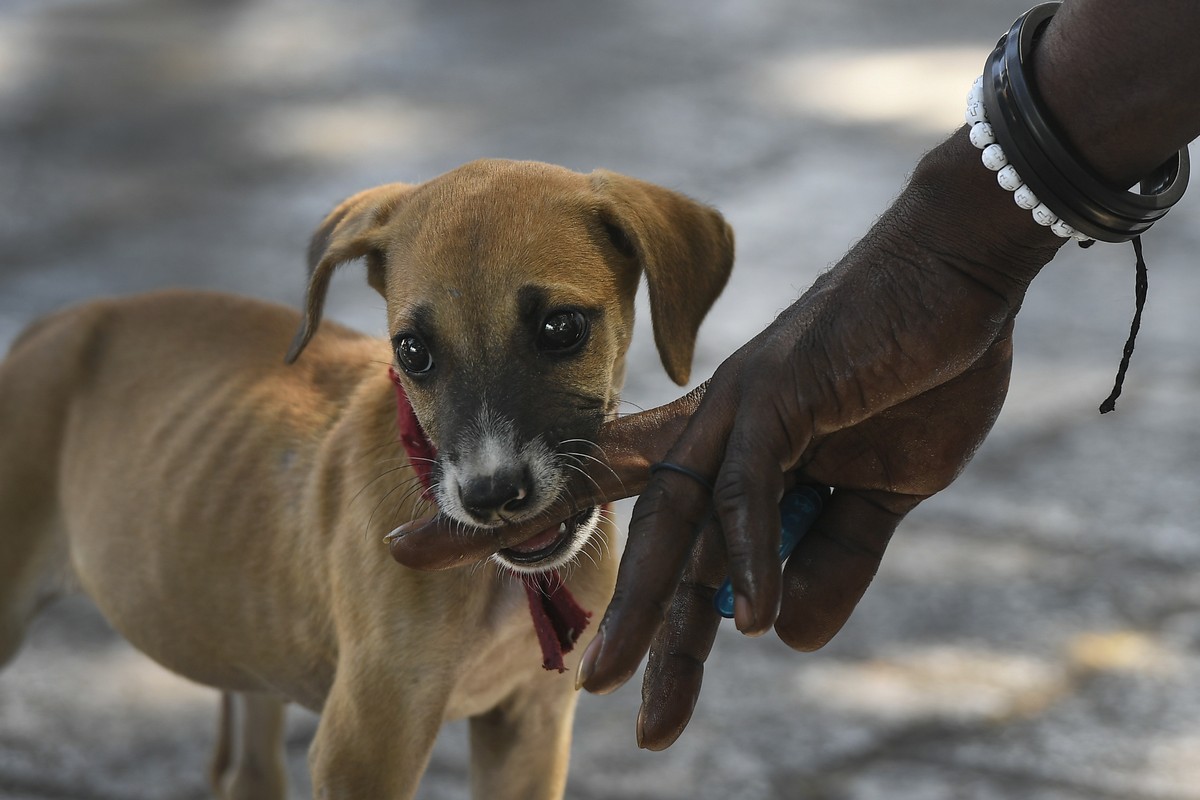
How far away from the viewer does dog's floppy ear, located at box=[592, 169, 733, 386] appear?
2.85m

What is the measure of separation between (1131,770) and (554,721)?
1.93 meters

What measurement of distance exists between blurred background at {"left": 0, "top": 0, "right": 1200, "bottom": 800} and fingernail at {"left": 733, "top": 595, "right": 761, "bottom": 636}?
Answer: 2345 millimetres

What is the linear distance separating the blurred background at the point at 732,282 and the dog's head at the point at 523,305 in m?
1.87

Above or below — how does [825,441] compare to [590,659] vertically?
above

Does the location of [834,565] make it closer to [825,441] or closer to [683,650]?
[825,441]

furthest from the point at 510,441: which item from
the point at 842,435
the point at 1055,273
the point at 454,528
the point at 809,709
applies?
the point at 1055,273

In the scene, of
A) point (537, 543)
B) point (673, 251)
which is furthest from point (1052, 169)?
point (537, 543)

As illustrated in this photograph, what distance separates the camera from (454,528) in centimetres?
249

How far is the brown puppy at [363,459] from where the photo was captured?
2682 mm

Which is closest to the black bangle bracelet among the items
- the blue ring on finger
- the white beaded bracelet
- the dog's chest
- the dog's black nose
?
the white beaded bracelet

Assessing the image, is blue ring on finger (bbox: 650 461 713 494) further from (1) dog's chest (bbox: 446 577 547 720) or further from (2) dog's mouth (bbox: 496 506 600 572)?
(1) dog's chest (bbox: 446 577 547 720)

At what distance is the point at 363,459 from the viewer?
3.20 m

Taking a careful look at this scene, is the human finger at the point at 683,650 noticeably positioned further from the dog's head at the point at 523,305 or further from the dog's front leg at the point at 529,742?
the dog's front leg at the point at 529,742

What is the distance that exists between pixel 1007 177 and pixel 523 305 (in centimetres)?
90
